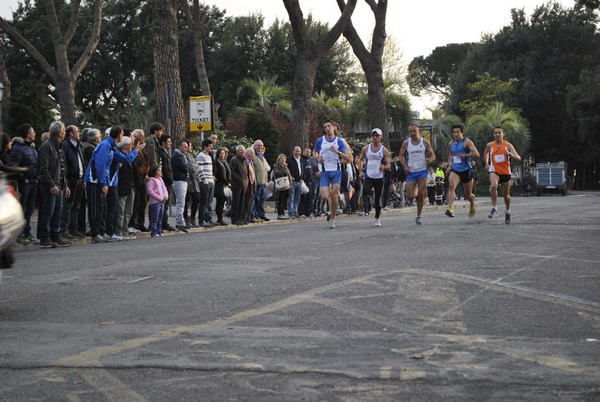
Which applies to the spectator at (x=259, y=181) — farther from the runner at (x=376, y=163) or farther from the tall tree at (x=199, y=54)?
the tall tree at (x=199, y=54)

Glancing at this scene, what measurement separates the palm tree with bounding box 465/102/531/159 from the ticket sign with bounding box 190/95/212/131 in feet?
162

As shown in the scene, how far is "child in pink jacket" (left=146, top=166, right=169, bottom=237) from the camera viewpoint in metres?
19.7

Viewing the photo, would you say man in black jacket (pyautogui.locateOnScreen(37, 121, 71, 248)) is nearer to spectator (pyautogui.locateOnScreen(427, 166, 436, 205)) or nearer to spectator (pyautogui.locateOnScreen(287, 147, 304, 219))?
spectator (pyautogui.locateOnScreen(287, 147, 304, 219))

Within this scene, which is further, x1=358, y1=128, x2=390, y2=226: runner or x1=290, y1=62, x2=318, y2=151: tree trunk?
x1=290, y1=62, x2=318, y2=151: tree trunk

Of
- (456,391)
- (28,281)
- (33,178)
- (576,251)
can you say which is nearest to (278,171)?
(33,178)

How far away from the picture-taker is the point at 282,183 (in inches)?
1086

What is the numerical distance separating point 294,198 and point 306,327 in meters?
21.4

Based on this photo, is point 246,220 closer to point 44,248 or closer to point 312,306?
point 44,248

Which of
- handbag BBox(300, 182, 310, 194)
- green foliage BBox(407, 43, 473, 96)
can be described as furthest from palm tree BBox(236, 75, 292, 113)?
green foliage BBox(407, 43, 473, 96)

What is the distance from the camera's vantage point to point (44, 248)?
1692 cm

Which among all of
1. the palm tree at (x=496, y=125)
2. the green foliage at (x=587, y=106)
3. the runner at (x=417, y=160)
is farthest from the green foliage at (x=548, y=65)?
the runner at (x=417, y=160)

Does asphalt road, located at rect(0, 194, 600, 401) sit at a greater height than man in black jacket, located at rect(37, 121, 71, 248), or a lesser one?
lesser

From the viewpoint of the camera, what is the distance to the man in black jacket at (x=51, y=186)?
1684 centimetres

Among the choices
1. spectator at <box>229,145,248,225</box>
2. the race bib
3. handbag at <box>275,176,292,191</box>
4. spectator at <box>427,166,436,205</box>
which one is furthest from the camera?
spectator at <box>427,166,436,205</box>
